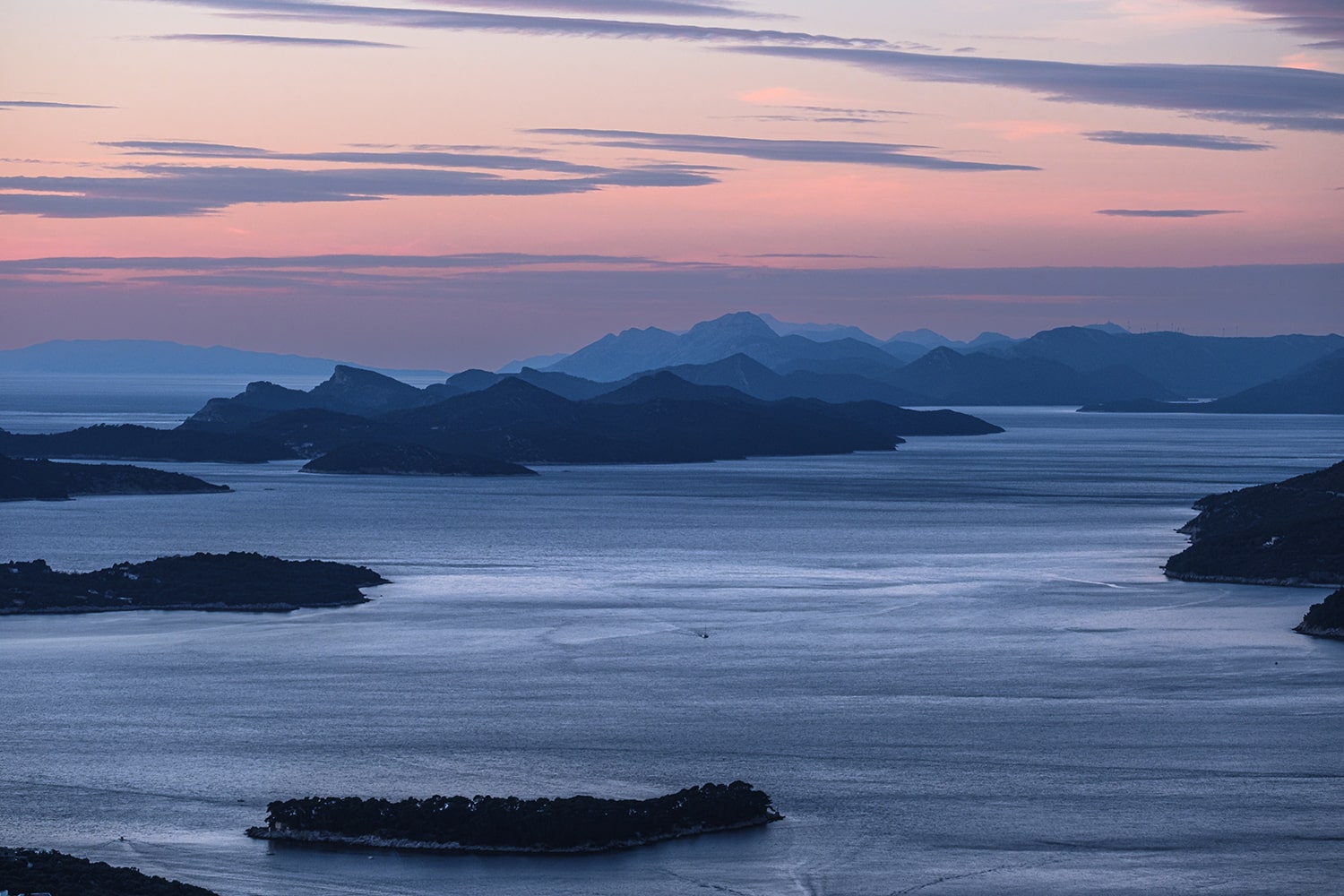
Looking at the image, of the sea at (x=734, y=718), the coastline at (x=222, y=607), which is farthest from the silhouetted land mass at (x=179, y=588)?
the sea at (x=734, y=718)

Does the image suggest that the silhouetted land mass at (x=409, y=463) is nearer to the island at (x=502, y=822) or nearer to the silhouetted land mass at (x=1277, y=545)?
the silhouetted land mass at (x=1277, y=545)

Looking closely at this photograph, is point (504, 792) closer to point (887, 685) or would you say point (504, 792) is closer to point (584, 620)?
point (887, 685)

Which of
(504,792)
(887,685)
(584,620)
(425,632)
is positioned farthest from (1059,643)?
(504,792)

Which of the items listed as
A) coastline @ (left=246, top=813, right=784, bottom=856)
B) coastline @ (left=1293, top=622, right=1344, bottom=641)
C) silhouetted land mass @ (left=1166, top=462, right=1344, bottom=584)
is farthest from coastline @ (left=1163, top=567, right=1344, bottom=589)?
coastline @ (left=246, top=813, right=784, bottom=856)

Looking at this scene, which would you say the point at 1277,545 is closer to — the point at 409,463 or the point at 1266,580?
the point at 1266,580

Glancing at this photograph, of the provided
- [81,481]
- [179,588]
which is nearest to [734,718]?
[179,588]

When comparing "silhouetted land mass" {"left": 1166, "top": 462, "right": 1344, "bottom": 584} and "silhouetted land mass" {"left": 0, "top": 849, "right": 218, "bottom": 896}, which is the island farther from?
"silhouetted land mass" {"left": 1166, "top": 462, "right": 1344, "bottom": 584}
